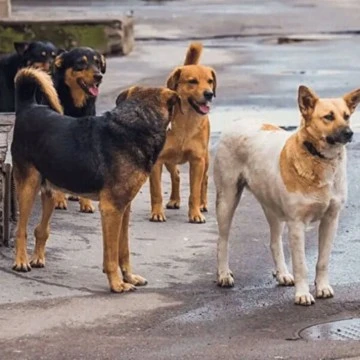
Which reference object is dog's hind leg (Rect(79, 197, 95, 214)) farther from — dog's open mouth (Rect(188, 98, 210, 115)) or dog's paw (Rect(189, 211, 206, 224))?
dog's open mouth (Rect(188, 98, 210, 115))

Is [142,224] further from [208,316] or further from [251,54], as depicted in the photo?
[251,54]

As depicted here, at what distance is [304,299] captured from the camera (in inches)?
321

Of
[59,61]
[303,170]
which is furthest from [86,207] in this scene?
[303,170]

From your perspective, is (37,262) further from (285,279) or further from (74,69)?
(74,69)

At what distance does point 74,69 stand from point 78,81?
101mm

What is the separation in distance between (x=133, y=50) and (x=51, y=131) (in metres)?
12.9

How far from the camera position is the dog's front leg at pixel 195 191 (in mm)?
10516

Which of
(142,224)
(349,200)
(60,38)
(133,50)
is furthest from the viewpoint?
(133,50)

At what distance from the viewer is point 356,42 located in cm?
2223

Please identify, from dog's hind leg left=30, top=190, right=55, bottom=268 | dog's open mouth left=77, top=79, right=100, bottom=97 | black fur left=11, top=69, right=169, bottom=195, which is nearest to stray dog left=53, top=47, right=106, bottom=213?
dog's open mouth left=77, top=79, right=100, bottom=97

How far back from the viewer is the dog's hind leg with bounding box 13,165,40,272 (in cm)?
891

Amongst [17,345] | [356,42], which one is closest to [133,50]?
[356,42]

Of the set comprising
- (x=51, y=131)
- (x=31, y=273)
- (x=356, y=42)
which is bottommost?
(x=356, y=42)

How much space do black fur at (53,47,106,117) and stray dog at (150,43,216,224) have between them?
678 millimetres
